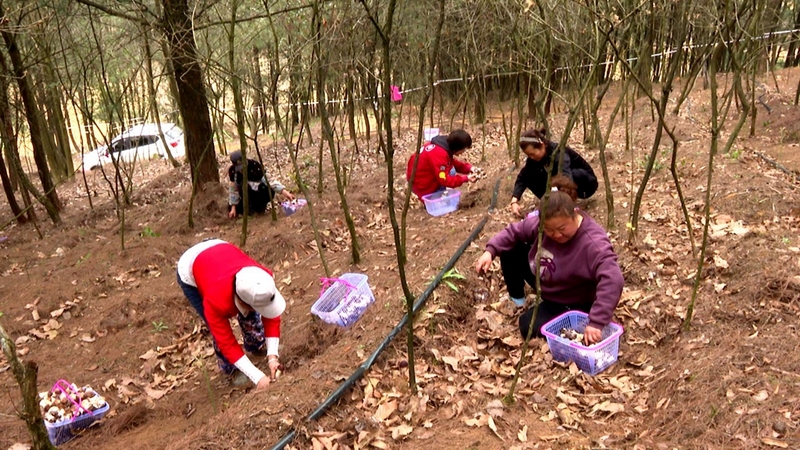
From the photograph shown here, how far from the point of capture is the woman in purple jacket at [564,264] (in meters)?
3.10

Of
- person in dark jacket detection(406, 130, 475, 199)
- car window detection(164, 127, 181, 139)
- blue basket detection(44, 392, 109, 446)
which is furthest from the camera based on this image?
car window detection(164, 127, 181, 139)

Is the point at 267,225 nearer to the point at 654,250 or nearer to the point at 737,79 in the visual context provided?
the point at 654,250

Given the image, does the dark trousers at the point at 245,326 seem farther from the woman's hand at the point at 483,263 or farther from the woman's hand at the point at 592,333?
the woman's hand at the point at 592,333

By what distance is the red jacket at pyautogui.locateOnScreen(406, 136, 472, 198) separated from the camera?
602cm

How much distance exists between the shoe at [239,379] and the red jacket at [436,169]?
9.44 feet

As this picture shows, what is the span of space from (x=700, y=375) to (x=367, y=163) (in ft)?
26.9

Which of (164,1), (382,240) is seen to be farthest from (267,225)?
(164,1)

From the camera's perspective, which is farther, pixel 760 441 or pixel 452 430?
pixel 452 430

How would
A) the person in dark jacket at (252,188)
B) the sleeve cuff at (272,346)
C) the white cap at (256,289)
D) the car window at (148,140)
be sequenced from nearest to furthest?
the white cap at (256,289) < the sleeve cuff at (272,346) < the person in dark jacket at (252,188) < the car window at (148,140)

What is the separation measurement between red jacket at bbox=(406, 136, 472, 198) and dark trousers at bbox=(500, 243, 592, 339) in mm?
2202

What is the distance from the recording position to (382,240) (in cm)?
592

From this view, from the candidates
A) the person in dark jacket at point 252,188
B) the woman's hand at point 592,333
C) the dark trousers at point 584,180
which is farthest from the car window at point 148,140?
the woman's hand at point 592,333

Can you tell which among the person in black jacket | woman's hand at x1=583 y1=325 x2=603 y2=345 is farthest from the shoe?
the person in black jacket

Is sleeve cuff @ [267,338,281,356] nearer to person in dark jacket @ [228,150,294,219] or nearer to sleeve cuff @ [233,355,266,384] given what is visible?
sleeve cuff @ [233,355,266,384]
